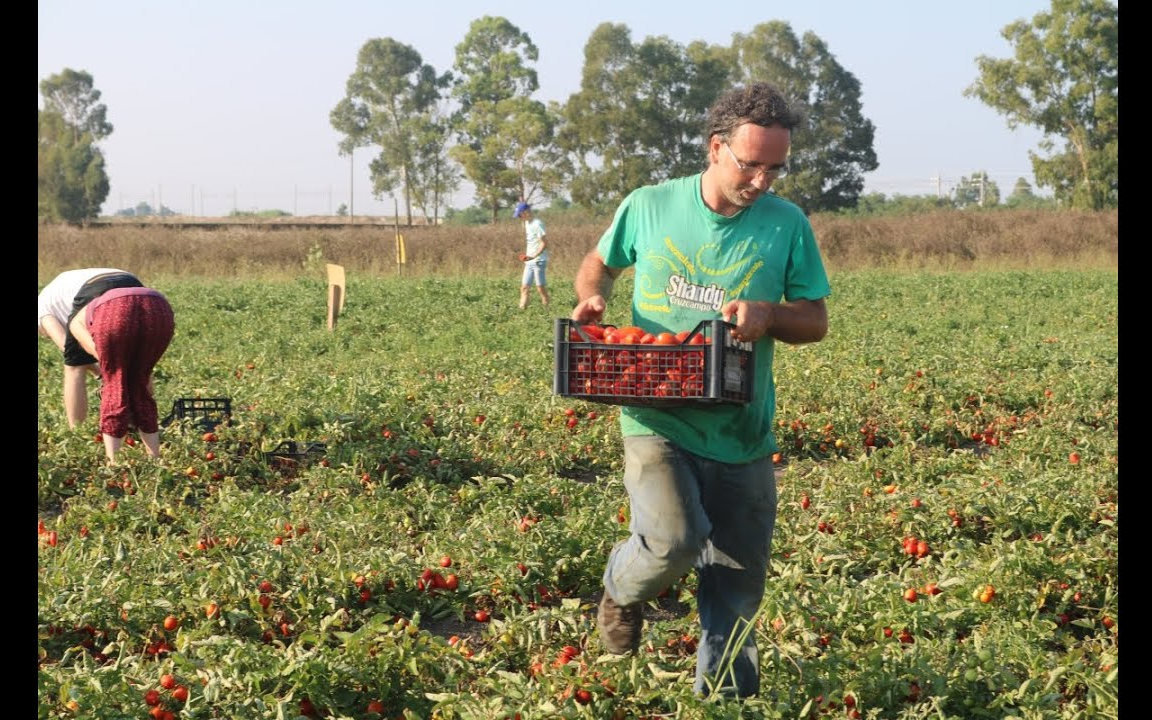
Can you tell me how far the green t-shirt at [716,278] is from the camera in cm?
382

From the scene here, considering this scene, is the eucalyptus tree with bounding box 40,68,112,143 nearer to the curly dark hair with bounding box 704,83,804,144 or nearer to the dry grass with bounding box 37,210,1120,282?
the dry grass with bounding box 37,210,1120,282

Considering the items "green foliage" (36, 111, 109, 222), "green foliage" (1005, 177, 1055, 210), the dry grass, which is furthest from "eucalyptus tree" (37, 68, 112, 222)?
"green foliage" (1005, 177, 1055, 210)

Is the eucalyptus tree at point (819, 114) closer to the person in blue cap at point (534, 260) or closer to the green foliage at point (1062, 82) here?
the green foliage at point (1062, 82)

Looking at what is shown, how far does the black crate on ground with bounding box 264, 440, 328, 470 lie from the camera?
25.0 feet

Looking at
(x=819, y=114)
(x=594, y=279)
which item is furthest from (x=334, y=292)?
(x=819, y=114)

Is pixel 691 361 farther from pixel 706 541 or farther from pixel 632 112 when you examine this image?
pixel 632 112

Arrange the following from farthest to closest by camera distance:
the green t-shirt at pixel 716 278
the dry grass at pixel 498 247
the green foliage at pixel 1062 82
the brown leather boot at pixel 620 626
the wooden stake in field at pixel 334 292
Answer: the green foliage at pixel 1062 82 → the dry grass at pixel 498 247 → the wooden stake in field at pixel 334 292 → the brown leather boot at pixel 620 626 → the green t-shirt at pixel 716 278

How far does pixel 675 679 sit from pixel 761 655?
1.08ft

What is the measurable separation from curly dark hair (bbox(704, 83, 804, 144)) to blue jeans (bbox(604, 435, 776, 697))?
97cm

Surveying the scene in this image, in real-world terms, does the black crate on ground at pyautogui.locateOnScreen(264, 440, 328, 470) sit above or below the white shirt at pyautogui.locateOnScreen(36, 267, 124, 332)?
below

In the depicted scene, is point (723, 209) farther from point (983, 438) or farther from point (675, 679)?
point (983, 438)

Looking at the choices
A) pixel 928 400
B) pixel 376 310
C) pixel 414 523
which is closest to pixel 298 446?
pixel 414 523

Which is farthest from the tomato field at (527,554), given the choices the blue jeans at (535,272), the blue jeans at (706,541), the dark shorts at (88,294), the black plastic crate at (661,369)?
the blue jeans at (535,272)

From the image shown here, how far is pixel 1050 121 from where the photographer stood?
49969 millimetres
